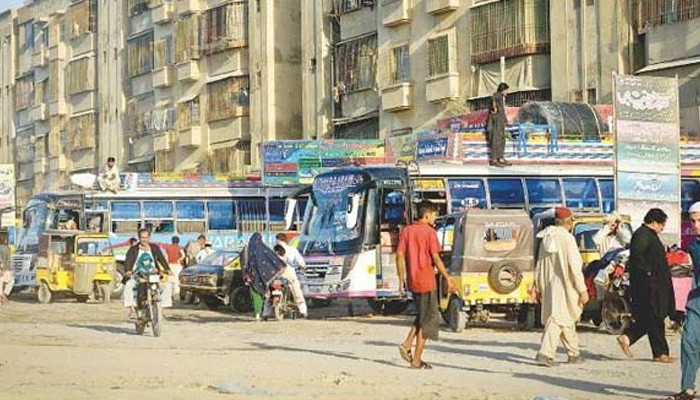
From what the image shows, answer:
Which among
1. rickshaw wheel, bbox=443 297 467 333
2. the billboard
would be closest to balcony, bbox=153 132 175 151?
the billboard

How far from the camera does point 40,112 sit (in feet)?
258

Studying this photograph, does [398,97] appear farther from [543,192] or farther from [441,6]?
[543,192]

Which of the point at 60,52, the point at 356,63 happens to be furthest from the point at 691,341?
the point at 60,52

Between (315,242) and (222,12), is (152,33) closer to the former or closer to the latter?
(222,12)

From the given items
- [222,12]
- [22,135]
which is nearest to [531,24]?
[222,12]

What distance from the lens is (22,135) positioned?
82.6m

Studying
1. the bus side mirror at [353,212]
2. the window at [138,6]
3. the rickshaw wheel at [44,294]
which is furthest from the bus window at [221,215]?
the window at [138,6]

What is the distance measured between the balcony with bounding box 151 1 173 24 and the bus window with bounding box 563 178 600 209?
119 ft

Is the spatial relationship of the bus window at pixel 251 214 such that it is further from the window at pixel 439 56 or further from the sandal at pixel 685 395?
the sandal at pixel 685 395

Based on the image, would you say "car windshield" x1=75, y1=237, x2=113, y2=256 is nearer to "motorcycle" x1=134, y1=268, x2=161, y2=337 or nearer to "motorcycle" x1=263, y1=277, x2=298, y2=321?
"motorcycle" x1=263, y1=277, x2=298, y2=321

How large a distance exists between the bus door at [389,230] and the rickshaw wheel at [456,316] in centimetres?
446

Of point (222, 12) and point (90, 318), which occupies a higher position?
point (222, 12)

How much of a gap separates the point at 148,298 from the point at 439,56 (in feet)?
88.5

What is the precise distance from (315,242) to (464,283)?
695 centimetres
